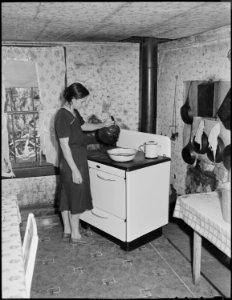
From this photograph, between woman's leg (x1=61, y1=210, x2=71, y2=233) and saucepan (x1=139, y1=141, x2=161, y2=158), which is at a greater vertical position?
saucepan (x1=139, y1=141, x2=161, y2=158)

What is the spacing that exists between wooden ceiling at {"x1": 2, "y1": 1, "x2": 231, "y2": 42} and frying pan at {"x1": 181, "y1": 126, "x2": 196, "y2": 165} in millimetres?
814

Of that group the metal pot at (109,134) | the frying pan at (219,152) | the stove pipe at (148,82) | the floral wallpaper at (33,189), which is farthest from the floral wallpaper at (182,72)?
the floral wallpaper at (33,189)

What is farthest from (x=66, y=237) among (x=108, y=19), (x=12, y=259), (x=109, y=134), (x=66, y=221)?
(x=108, y=19)

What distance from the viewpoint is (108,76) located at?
2928mm

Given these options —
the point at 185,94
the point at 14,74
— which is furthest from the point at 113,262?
the point at 14,74

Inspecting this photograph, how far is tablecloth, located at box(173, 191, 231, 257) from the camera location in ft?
4.96

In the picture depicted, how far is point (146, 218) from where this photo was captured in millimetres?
2326

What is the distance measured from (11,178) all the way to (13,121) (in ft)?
1.51

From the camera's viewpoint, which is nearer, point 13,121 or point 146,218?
point 146,218

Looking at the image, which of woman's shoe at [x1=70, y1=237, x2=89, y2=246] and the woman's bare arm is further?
woman's shoe at [x1=70, y1=237, x2=89, y2=246]

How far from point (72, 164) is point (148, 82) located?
94cm

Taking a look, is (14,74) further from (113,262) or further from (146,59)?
(113,262)

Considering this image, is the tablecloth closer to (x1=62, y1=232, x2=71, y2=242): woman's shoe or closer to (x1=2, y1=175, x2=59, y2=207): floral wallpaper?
(x1=62, y1=232, x2=71, y2=242): woman's shoe

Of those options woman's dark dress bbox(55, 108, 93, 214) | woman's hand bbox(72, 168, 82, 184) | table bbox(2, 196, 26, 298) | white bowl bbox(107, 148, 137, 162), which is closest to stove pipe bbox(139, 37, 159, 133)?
white bowl bbox(107, 148, 137, 162)
